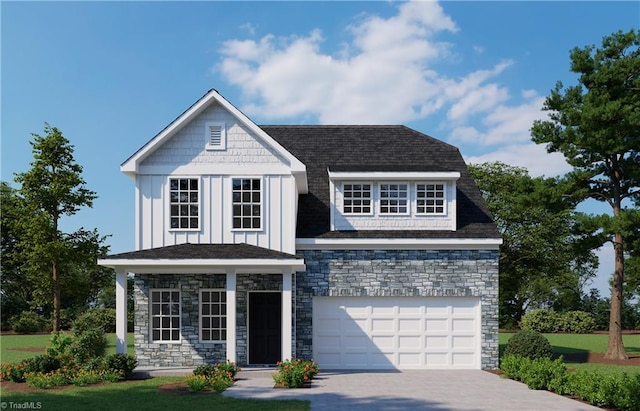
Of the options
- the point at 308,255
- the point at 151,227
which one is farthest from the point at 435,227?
the point at 151,227

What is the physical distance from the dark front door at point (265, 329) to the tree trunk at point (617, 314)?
1243cm

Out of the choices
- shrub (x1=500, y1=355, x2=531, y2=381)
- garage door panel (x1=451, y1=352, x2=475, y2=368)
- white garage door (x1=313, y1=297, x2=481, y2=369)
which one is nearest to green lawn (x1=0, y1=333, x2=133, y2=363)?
white garage door (x1=313, y1=297, x2=481, y2=369)

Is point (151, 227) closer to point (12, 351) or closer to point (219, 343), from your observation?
point (219, 343)

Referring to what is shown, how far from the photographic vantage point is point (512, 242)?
37750 millimetres

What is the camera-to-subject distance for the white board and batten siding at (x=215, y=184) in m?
18.5

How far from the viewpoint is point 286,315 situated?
1698 centimetres

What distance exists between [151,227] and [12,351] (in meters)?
10.3

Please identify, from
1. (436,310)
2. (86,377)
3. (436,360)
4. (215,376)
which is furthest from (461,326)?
(86,377)

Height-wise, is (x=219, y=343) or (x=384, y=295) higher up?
(x=384, y=295)

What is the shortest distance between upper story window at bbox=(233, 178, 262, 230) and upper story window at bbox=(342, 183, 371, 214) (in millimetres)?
3097

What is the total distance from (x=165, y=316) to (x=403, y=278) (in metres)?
7.52

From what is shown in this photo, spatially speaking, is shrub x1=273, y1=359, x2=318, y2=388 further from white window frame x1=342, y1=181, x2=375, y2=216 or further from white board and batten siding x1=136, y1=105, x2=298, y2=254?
white window frame x1=342, y1=181, x2=375, y2=216

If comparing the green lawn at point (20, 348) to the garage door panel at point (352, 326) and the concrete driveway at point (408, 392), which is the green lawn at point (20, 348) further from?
the concrete driveway at point (408, 392)

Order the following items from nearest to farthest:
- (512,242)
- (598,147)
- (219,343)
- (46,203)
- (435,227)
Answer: (219,343) < (435,227) < (598,147) < (46,203) < (512,242)
